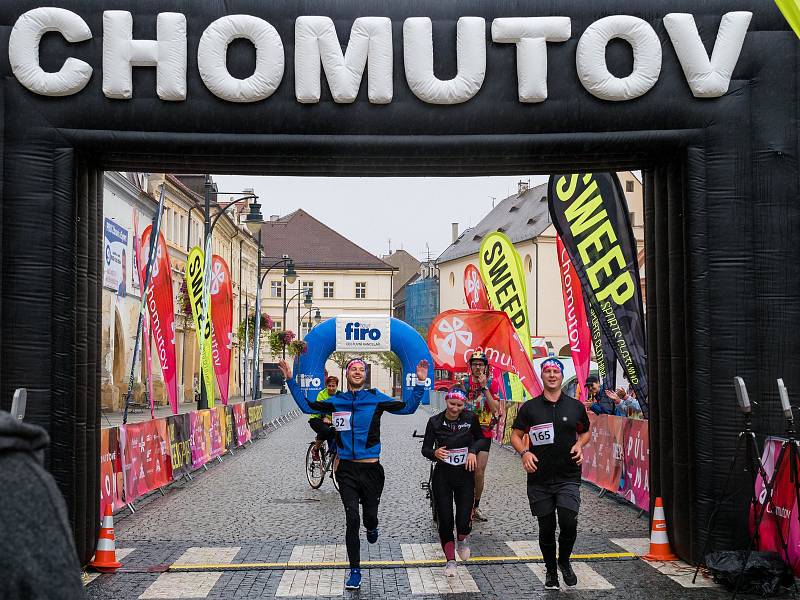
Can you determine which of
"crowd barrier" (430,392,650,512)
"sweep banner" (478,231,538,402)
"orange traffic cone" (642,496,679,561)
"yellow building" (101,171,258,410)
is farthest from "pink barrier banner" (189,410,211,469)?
"orange traffic cone" (642,496,679,561)

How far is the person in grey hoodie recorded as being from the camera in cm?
175

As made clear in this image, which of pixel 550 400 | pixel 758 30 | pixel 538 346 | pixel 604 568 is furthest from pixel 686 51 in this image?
pixel 538 346

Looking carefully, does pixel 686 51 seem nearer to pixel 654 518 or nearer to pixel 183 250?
pixel 654 518

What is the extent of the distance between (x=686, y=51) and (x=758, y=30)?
670mm

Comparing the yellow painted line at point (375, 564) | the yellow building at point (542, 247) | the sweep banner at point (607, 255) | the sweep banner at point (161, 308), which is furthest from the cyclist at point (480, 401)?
the yellow building at point (542, 247)

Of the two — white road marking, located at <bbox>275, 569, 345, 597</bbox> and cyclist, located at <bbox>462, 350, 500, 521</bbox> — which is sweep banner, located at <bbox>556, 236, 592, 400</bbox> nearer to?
cyclist, located at <bbox>462, 350, 500, 521</bbox>

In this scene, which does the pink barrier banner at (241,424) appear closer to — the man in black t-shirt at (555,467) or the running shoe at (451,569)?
the running shoe at (451,569)

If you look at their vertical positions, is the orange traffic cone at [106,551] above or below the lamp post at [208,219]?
below

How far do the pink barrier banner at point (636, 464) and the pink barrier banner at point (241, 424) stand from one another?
41.0 feet

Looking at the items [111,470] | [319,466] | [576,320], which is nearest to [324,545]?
[111,470]

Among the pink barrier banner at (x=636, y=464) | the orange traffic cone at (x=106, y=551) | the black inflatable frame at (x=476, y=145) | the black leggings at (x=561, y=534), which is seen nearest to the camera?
the black leggings at (x=561, y=534)

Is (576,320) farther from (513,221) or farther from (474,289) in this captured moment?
(513,221)

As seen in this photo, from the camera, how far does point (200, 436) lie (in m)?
18.5

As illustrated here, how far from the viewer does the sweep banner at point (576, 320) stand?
15.9 m
